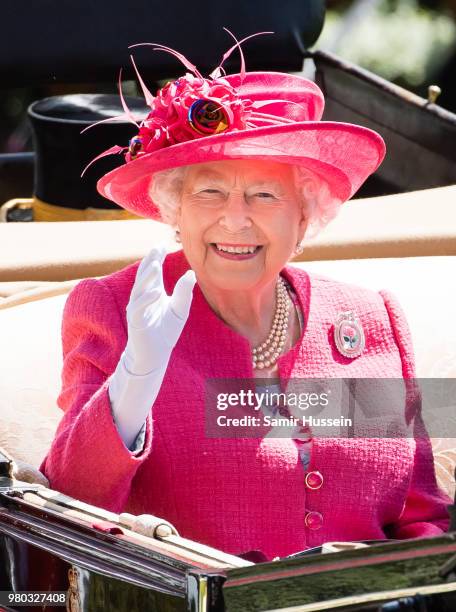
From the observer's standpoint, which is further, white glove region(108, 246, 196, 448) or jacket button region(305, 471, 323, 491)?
jacket button region(305, 471, 323, 491)

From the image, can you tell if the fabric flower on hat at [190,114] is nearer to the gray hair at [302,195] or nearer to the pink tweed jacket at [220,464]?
the gray hair at [302,195]

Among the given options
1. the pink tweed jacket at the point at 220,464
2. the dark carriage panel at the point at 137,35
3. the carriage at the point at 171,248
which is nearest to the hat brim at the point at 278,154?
the pink tweed jacket at the point at 220,464

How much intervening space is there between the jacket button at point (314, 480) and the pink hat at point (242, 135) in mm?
472

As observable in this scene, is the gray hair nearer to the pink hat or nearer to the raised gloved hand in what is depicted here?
the pink hat

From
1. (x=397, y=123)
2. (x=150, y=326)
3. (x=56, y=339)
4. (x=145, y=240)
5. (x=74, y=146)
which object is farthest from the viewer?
(x=397, y=123)

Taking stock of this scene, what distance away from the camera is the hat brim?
210cm

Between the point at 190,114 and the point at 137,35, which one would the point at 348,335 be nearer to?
the point at 190,114

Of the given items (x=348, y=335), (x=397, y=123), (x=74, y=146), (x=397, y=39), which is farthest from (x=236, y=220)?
(x=397, y=39)

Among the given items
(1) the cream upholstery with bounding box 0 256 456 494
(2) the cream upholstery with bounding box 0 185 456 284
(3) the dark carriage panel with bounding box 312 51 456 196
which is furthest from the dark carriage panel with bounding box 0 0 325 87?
(1) the cream upholstery with bounding box 0 256 456 494

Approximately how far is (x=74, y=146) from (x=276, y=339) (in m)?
1.69

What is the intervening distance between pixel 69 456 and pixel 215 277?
0.37m

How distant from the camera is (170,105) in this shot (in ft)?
7.17

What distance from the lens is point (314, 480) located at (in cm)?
219

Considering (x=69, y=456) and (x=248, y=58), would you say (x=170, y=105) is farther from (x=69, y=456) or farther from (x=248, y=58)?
(x=248, y=58)
